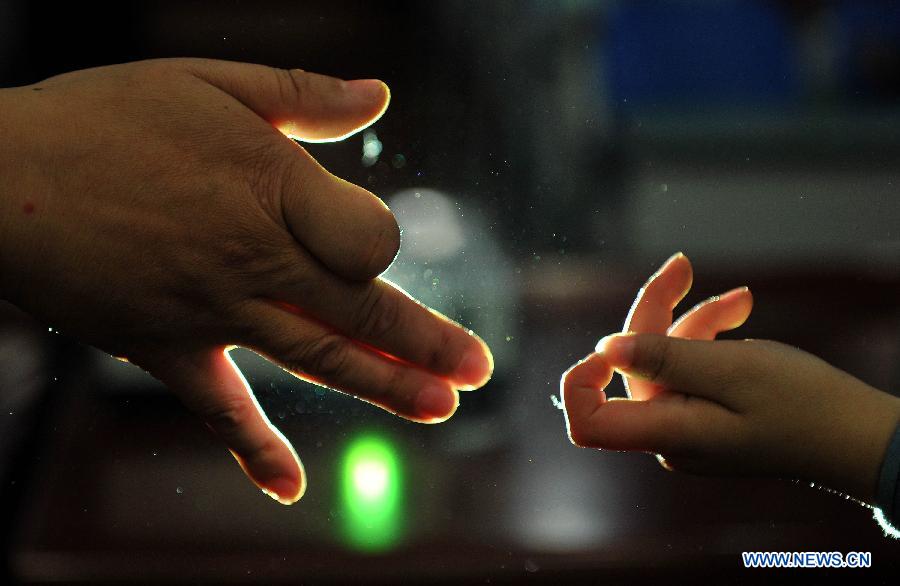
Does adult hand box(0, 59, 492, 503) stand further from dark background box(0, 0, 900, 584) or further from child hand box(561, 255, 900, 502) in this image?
dark background box(0, 0, 900, 584)

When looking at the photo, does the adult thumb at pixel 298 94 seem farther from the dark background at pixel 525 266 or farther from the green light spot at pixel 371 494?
the green light spot at pixel 371 494

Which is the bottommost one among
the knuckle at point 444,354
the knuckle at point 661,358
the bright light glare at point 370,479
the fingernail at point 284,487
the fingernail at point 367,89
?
the bright light glare at point 370,479

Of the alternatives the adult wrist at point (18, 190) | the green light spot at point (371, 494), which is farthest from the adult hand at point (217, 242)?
Result: the green light spot at point (371, 494)

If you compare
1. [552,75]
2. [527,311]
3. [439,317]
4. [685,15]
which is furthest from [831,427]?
[685,15]

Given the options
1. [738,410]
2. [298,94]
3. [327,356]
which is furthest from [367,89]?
[738,410]

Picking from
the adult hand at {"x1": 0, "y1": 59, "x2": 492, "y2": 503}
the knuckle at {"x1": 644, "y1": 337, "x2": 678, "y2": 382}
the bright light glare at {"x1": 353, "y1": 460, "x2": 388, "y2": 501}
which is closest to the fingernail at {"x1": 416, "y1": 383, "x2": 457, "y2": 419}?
the adult hand at {"x1": 0, "y1": 59, "x2": 492, "y2": 503}

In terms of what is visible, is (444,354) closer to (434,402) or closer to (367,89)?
(434,402)

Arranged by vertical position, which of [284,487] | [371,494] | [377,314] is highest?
[377,314]
